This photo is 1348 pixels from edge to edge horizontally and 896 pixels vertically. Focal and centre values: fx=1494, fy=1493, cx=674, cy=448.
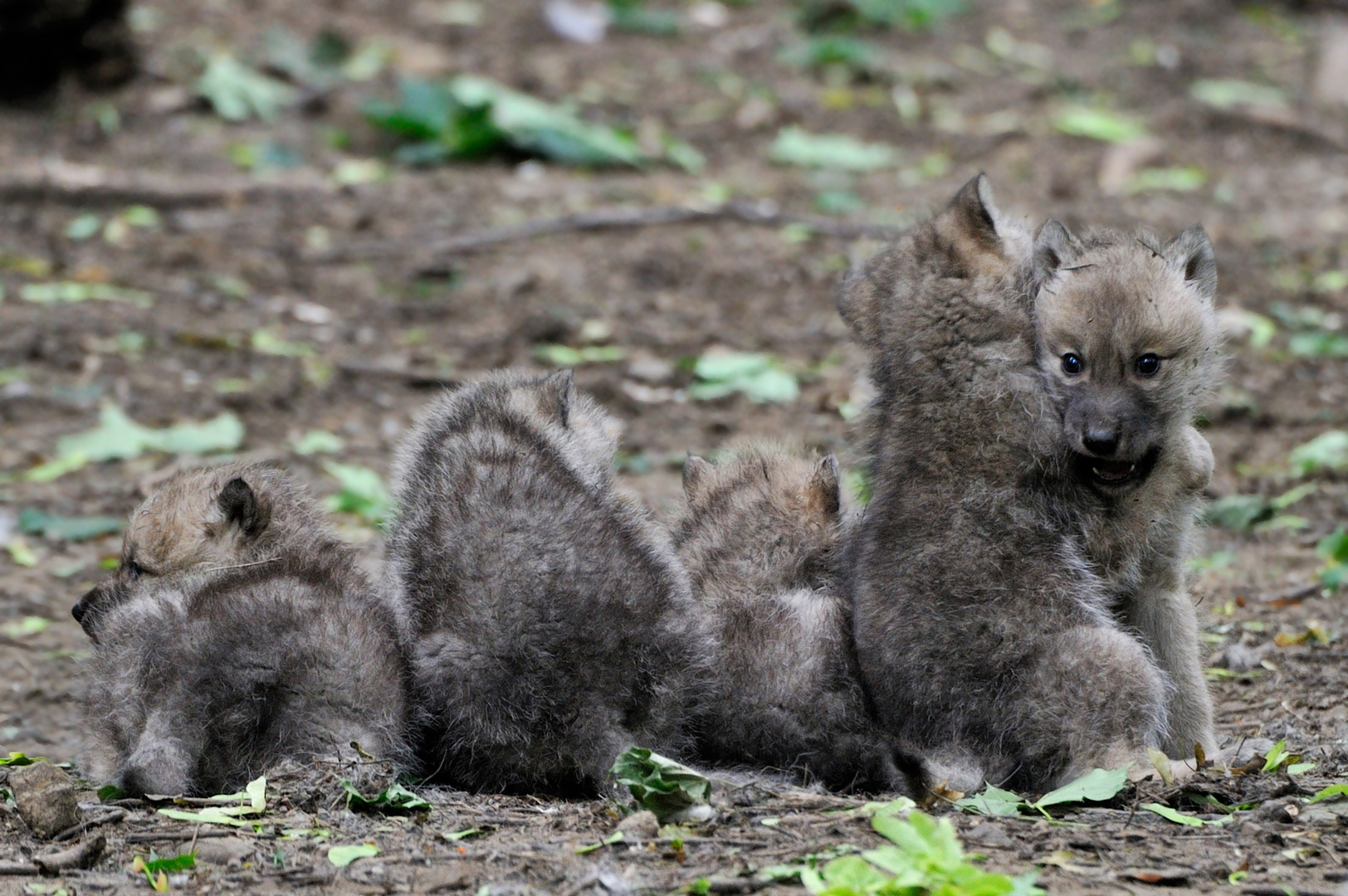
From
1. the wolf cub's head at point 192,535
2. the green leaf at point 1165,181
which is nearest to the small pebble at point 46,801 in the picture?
the wolf cub's head at point 192,535

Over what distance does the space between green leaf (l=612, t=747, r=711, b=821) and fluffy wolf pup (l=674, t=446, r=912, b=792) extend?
1.59 ft

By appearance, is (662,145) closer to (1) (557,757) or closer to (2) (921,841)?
(1) (557,757)

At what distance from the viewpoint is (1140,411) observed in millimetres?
5078

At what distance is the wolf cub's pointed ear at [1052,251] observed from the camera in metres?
5.34

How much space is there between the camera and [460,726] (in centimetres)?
490

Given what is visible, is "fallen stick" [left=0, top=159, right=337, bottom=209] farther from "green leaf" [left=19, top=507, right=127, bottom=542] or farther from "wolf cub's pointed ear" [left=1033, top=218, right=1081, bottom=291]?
"wolf cub's pointed ear" [left=1033, top=218, right=1081, bottom=291]

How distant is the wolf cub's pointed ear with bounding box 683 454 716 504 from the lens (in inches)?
237

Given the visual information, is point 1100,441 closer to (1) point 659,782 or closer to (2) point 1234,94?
(1) point 659,782

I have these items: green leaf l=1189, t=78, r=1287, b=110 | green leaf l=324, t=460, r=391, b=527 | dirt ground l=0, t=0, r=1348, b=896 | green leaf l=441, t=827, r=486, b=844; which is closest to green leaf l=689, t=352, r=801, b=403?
dirt ground l=0, t=0, r=1348, b=896

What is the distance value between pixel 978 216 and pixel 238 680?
120 inches

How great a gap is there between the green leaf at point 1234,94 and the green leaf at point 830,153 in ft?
12.9

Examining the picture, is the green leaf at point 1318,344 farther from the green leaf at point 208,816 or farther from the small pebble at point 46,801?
the small pebble at point 46,801

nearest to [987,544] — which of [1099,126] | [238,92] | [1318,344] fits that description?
[1318,344]

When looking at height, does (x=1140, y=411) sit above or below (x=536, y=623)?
above
